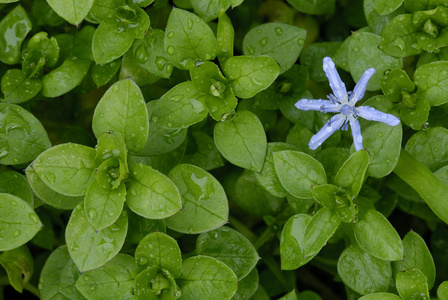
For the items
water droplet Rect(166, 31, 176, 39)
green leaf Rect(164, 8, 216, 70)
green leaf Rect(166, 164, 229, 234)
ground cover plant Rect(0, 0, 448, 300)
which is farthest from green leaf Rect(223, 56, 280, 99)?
green leaf Rect(166, 164, 229, 234)

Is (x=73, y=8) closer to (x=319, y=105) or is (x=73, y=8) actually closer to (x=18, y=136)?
(x=18, y=136)

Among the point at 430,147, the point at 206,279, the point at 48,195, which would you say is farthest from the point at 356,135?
the point at 48,195

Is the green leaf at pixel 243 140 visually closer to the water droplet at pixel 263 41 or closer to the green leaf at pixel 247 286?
the water droplet at pixel 263 41

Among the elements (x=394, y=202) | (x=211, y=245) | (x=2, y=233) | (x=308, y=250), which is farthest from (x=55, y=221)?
(x=394, y=202)

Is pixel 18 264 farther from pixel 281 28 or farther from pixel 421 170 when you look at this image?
pixel 421 170

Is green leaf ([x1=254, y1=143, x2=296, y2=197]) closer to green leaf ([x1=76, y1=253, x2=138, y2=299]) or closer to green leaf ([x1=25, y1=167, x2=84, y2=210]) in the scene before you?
green leaf ([x1=76, y1=253, x2=138, y2=299])

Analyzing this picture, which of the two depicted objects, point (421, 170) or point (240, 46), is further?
point (240, 46)
